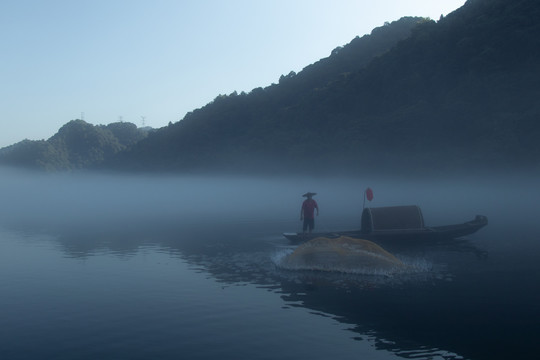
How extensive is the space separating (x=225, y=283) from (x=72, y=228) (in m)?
24.6

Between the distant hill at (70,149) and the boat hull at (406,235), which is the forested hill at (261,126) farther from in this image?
the boat hull at (406,235)

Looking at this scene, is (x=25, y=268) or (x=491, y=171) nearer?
(x=25, y=268)

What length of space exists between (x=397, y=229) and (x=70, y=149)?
537 ft

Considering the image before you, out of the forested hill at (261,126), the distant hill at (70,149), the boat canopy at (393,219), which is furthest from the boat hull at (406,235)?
the distant hill at (70,149)

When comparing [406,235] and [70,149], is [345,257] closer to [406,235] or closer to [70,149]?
[406,235]

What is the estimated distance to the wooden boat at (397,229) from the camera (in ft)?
74.5

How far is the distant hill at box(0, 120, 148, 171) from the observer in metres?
160

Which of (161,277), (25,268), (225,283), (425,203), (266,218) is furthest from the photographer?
(425,203)

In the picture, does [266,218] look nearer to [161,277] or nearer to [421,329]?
→ [161,277]

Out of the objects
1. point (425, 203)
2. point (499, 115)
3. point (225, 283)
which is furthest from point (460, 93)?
point (225, 283)

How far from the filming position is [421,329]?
1102 cm

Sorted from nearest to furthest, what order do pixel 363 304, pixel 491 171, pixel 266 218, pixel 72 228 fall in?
pixel 363 304 → pixel 72 228 → pixel 266 218 → pixel 491 171

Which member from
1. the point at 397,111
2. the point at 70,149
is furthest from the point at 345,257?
the point at 70,149

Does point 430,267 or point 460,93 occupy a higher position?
point 460,93
